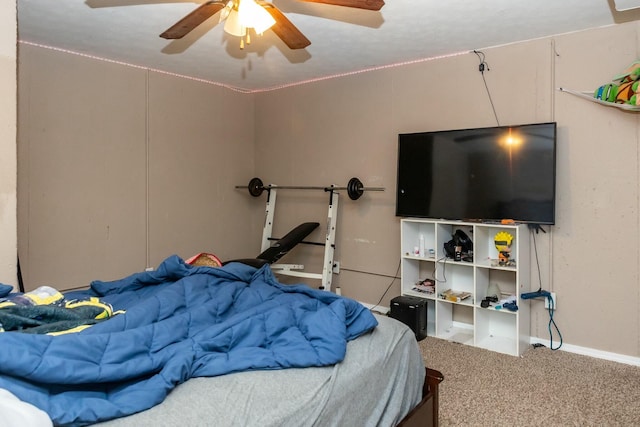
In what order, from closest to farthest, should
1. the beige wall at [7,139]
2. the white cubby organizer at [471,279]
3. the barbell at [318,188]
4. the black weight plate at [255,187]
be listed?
1. the beige wall at [7,139]
2. the white cubby organizer at [471,279]
3. the barbell at [318,188]
4. the black weight plate at [255,187]

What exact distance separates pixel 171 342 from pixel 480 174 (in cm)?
273

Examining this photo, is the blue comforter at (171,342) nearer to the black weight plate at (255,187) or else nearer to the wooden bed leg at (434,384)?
the wooden bed leg at (434,384)

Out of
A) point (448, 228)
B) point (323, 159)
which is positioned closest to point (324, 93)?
point (323, 159)

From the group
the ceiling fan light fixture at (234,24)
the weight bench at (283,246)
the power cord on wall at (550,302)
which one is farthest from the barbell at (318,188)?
the ceiling fan light fixture at (234,24)

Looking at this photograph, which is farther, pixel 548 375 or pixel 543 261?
pixel 543 261

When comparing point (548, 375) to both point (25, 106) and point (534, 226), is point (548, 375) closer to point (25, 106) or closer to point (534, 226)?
point (534, 226)

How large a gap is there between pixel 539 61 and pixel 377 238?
198 centimetres

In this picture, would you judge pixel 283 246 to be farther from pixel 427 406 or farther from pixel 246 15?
pixel 427 406

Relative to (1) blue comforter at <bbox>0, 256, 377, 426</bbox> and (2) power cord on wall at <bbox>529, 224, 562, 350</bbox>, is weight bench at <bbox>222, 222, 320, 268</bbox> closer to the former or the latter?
(1) blue comforter at <bbox>0, 256, 377, 426</bbox>

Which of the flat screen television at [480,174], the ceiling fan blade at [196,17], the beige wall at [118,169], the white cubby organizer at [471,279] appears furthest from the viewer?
the beige wall at [118,169]

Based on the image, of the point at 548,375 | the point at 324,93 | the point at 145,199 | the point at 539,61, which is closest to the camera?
the point at 548,375

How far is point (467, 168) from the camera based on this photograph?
3.54m

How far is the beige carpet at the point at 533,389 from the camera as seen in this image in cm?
238

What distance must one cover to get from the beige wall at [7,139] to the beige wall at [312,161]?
1.09 m
